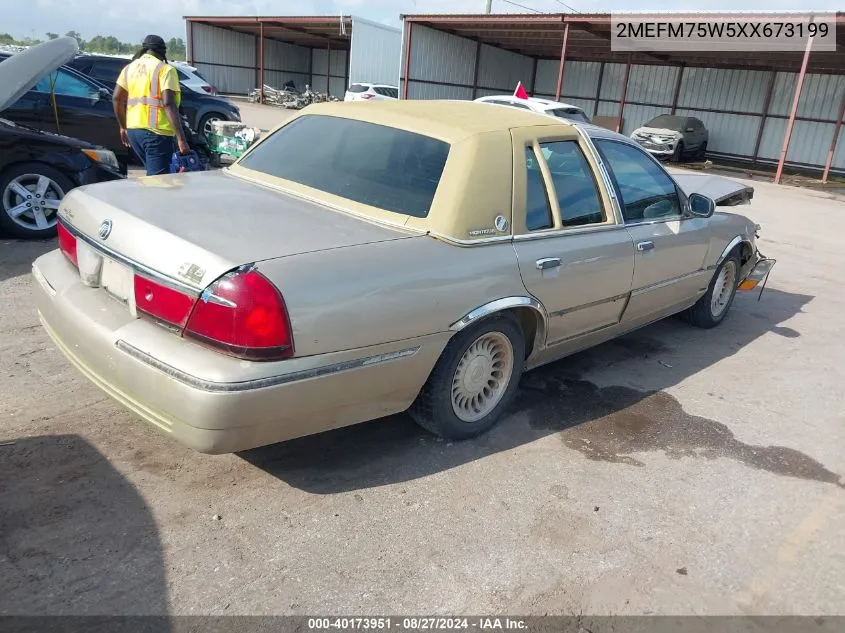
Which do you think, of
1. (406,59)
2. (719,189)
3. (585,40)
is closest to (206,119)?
(719,189)

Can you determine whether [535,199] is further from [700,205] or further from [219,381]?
[219,381]

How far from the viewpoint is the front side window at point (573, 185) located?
365 centimetres

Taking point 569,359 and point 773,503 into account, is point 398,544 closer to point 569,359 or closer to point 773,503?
point 773,503

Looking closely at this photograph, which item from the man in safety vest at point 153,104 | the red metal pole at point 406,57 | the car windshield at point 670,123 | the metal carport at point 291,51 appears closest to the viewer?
the man in safety vest at point 153,104

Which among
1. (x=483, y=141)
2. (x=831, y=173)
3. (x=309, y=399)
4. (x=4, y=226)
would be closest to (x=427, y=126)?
(x=483, y=141)

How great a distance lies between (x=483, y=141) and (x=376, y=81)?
92.0 feet

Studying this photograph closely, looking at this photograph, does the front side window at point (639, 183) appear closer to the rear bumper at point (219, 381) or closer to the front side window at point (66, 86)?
the rear bumper at point (219, 381)

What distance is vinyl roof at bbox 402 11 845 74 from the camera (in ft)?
65.4

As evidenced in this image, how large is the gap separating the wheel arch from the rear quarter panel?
1.3 inches

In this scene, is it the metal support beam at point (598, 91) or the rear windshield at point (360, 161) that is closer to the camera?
the rear windshield at point (360, 161)

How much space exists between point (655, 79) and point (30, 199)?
27.4 metres

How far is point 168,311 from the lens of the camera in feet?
8.46

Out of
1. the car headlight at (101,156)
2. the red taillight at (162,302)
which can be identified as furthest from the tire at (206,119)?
the red taillight at (162,302)

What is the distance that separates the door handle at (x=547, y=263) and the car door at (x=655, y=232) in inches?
31.1
